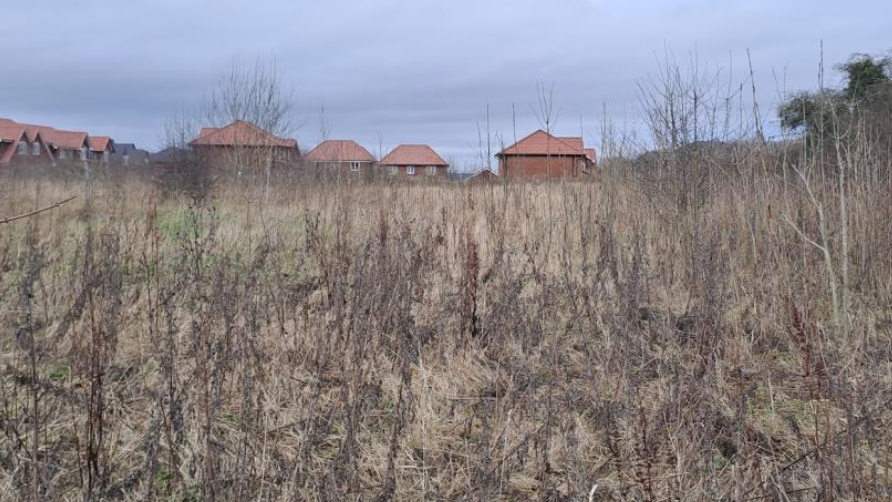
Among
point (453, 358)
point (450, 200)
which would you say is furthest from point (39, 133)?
point (453, 358)

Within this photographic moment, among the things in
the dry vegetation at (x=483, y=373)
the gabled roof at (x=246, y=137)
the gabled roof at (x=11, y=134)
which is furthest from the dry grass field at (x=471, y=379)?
the gabled roof at (x=11, y=134)

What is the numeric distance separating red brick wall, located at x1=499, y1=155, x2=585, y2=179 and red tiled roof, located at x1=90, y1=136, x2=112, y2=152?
55178 mm

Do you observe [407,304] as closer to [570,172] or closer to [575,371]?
[575,371]

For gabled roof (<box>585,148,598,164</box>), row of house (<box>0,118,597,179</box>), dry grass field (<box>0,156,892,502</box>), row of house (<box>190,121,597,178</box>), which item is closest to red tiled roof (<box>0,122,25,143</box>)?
row of house (<box>0,118,597,179</box>)

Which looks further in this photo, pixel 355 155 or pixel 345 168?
pixel 355 155

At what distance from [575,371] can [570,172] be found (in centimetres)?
398

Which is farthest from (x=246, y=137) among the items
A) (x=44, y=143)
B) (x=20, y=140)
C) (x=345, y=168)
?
(x=44, y=143)

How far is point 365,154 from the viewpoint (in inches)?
597

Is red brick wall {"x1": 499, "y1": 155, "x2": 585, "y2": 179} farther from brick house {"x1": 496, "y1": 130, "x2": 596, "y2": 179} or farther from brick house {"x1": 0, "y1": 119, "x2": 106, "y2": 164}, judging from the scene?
brick house {"x1": 0, "y1": 119, "x2": 106, "y2": 164}

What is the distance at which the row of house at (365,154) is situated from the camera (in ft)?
20.0

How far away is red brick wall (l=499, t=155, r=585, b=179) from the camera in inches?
231

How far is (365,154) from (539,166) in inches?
369

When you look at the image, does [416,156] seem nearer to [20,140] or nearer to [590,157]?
[20,140]

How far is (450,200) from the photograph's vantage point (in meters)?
6.21
